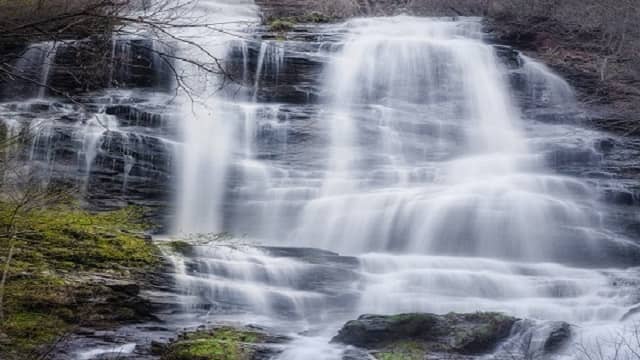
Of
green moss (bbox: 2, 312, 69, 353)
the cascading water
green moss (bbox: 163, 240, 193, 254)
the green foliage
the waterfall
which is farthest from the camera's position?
the green foliage

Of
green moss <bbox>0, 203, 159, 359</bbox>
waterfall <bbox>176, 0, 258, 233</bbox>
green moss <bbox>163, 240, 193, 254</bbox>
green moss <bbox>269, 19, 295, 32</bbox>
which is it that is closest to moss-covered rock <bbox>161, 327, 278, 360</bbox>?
green moss <bbox>0, 203, 159, 359</bbox>

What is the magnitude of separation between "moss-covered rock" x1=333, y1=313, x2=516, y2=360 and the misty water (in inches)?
8.3

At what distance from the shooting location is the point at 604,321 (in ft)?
29.4

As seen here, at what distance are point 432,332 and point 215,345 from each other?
214 cm

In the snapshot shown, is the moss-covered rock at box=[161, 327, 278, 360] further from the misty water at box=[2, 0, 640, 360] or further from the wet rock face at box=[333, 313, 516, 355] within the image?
the wet rock face at box=[333, 313, 516, 355]

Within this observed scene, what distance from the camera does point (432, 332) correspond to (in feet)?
24.7

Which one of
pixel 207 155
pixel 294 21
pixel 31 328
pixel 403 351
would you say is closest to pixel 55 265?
pixel 31 328

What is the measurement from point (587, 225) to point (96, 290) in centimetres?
799

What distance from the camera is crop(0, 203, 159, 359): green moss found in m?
6.77

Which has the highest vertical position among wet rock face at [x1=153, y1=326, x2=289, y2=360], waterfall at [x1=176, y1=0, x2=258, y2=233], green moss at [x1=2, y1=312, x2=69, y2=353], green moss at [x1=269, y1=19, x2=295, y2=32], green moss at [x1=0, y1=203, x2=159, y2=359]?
green moss at [x1=269, y1=19, x2=295, y2=32]

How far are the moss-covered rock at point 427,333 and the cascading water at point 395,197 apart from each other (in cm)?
37

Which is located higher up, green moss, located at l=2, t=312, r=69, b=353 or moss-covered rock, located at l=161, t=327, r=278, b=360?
green moss, located at l=2, t=312, r=69, b=353

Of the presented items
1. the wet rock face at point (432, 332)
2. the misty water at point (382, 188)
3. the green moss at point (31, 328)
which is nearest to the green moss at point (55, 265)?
the green moss at point (31, 328)

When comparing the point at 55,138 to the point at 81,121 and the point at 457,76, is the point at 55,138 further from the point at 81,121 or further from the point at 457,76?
the point at 457,76
